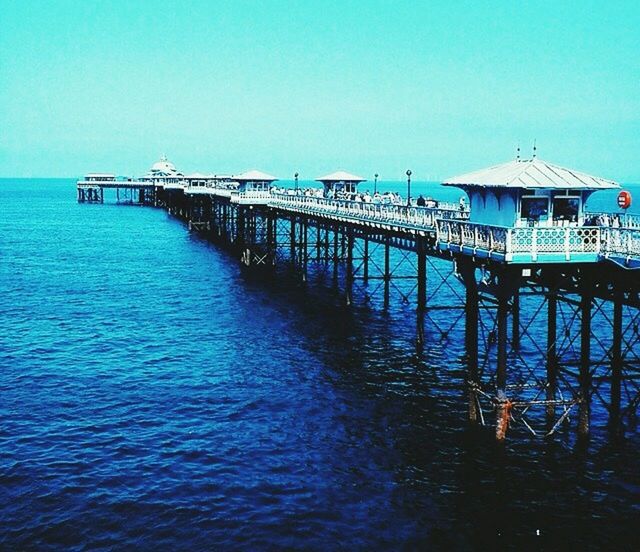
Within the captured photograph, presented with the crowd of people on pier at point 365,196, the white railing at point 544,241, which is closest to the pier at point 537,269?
the white railing at point 544,241

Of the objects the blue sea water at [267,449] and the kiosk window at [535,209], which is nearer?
the blue sea water at [267,449]

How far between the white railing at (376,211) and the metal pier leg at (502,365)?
17.2 feet

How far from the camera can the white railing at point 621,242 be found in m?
20.9

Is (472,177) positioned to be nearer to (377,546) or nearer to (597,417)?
(597,417)

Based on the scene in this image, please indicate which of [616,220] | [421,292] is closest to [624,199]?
[616,220]

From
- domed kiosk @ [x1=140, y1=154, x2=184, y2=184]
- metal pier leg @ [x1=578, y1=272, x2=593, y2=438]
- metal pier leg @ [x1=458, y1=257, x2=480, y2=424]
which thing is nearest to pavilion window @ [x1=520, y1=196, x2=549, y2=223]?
metal pier leg @ [x1=578, y1=272, x2=593, y2=438]

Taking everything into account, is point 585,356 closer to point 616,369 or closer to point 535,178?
point 616,369

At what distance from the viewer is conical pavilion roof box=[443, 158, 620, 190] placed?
904 inches

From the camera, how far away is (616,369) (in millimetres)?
24219

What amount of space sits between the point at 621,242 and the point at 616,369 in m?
4.84

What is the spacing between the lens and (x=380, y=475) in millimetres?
21625

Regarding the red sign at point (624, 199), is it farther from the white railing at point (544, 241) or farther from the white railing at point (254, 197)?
the white railing at point (254, 197)

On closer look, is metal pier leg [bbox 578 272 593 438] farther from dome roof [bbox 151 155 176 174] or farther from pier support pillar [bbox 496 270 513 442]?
dome roof [bbox 151 155 176 174]

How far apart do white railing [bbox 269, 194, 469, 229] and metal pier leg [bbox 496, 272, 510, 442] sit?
5243 mm
